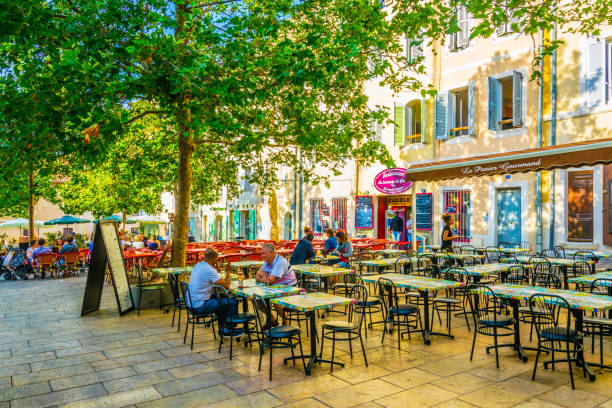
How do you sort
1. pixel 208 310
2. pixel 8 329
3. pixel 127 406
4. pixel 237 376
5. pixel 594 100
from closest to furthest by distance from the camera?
pixel 127 406 < pixel 237 376 < pixel 208 310 < pixel 8 329 < pixel 594 100

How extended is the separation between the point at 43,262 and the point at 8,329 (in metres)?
7.99

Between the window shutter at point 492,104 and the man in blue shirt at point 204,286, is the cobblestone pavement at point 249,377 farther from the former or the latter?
the window shutter at point 492,104

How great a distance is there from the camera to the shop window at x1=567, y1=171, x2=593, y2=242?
39.0 ft

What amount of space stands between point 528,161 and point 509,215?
15.3ft

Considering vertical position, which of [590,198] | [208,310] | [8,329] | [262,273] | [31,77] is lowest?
[8,329]

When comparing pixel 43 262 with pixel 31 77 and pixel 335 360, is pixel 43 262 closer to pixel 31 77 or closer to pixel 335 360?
pixel 31 77

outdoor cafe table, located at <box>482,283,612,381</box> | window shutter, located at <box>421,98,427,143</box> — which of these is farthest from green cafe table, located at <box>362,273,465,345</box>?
window shutter, located at <box>421,98,427,143</box>

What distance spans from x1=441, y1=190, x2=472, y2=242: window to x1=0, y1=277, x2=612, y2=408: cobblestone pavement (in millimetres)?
8026

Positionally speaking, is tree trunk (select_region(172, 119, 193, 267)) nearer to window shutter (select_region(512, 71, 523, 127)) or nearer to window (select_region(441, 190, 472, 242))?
window (select_region(441, 190, 472, 242))

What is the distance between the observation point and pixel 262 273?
6855 millimetres

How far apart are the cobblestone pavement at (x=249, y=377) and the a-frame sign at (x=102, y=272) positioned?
5.25 feet

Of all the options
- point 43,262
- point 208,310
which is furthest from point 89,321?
point 43,262

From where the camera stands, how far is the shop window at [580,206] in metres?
11.9

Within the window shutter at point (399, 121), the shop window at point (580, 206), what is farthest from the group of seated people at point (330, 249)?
the window shutter at point (399, 121)
